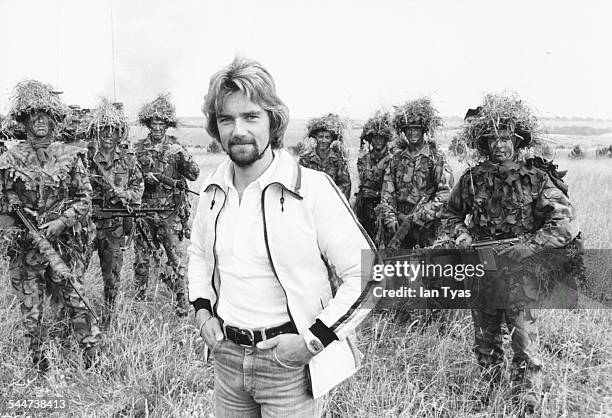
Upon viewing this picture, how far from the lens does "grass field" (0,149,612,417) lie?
331 centimetres

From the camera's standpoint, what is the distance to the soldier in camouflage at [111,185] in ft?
17.7

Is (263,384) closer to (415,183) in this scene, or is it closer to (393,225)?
(393,225)

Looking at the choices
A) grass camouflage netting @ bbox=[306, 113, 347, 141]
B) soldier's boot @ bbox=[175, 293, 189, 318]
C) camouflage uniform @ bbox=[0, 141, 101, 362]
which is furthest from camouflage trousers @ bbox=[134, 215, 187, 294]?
grass camouflage netting @ bbox=[306, 113, 347, 141]

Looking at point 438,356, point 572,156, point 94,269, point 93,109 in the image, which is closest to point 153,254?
point 94,269

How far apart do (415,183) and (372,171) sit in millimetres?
1455

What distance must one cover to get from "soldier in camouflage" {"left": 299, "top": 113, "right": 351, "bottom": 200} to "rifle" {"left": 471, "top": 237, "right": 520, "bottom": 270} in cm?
331

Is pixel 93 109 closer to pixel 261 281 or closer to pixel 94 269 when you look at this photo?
pixel 94 269

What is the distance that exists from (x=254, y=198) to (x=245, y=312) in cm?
44

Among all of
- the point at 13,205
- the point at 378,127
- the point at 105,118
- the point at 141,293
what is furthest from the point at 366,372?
the point at 378,127

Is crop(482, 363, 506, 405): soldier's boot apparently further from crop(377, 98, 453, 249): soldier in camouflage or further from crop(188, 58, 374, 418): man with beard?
crop(188, 58, 374, 418): man with beard

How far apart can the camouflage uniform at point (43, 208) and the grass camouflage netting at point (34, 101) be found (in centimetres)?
26

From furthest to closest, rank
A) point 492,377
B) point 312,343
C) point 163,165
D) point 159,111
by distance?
point 159,111
point 163,165
point 492,377
point 312,343

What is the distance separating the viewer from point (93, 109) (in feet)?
18.4

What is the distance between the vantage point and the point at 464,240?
3592 mm
